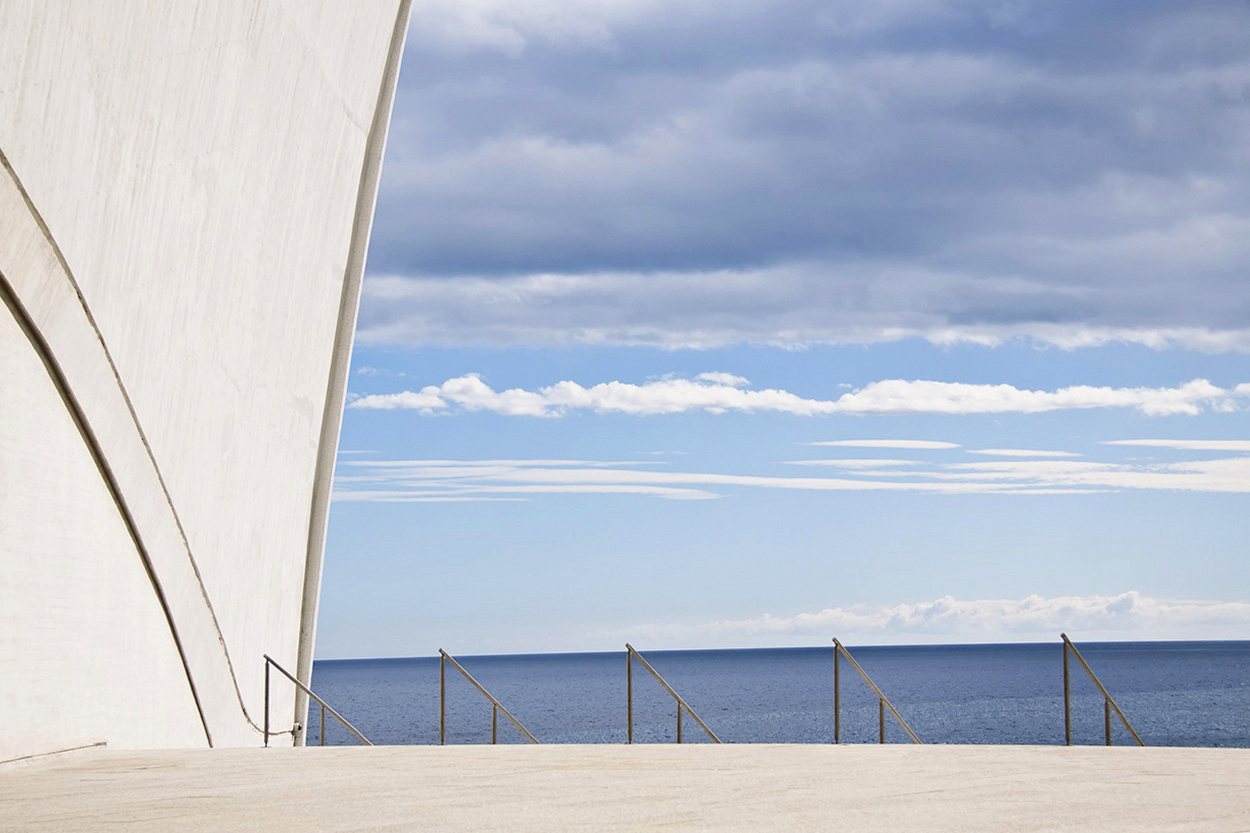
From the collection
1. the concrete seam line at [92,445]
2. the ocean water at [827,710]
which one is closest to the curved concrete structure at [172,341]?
the concrete seam line at [92,445]

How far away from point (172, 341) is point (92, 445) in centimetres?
226

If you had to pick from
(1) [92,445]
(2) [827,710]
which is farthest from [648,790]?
(2) [827,710]

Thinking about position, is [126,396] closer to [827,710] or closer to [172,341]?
[172,341]

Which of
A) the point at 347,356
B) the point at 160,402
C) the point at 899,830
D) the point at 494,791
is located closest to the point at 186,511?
the point at 160,402

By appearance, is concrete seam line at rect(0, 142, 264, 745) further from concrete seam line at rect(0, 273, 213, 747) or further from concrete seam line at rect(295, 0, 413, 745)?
concrete seam line at rect(295, 0, 413, 745)

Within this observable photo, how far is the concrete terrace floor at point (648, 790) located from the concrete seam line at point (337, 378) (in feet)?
31.3

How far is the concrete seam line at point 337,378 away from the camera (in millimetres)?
19609

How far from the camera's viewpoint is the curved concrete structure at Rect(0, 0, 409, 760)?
994cm

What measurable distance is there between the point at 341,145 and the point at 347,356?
3540mm

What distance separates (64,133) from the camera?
10.3 metres

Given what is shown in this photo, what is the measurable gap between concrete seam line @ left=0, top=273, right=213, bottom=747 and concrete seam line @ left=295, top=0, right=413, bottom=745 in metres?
5.25

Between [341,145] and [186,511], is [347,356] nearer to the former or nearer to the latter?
[341,145]

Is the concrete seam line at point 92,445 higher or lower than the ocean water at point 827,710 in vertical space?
higher

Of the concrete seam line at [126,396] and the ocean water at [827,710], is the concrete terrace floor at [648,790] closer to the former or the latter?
the concrete seam line at [126,396]
